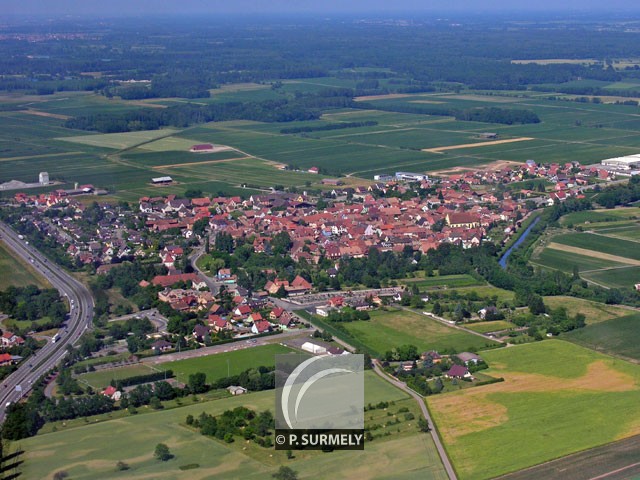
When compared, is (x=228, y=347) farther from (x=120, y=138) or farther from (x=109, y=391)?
(x=120, y=138)

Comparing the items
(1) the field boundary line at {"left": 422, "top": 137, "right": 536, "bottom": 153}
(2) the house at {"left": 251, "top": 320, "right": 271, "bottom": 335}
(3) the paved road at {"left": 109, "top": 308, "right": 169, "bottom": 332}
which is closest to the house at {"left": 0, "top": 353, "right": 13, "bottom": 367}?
(3) the paved road at {"left": 109, "top": 308, "right": 169, "bottom": 332}

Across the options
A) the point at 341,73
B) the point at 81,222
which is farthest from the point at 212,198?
the point at 341,73

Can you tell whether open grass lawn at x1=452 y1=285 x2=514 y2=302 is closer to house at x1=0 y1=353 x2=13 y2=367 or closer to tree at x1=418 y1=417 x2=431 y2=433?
tree at x1=418 y1=417 x2=431 y2=433

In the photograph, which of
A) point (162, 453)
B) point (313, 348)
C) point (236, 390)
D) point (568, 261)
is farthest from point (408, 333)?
point (162, 453)

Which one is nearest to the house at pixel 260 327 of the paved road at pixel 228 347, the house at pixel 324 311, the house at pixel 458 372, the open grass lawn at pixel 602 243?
the paved road at pixel 228 347

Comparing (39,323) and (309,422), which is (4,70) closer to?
(39,323)

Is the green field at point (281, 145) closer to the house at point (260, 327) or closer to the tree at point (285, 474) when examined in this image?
the house at point (260, 327)
